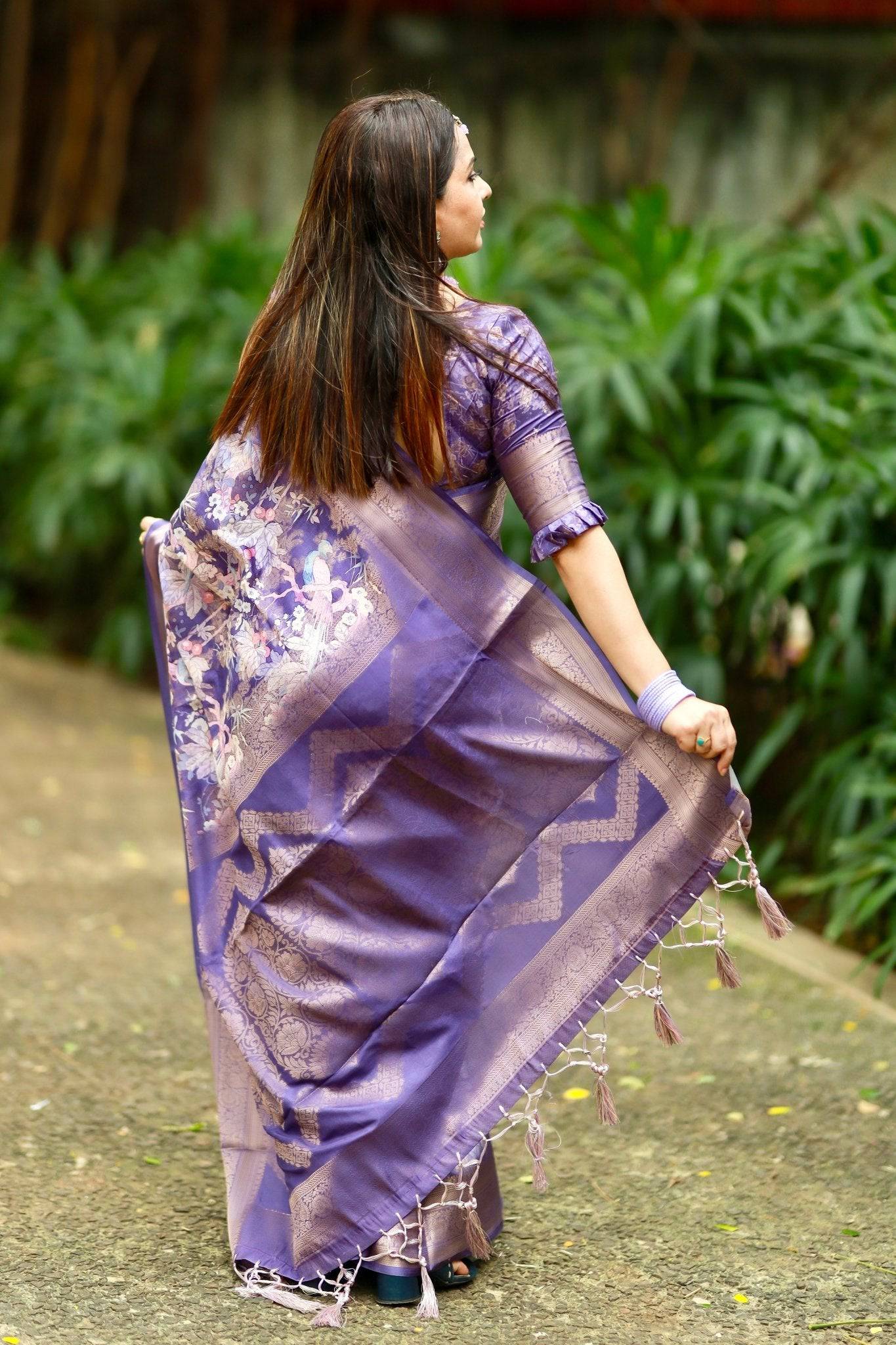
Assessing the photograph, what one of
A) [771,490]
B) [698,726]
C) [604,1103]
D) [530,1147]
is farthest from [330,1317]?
[771,490]

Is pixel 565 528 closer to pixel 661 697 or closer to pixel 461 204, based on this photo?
pixel 661 697

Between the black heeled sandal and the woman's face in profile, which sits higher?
the woman's face in profile

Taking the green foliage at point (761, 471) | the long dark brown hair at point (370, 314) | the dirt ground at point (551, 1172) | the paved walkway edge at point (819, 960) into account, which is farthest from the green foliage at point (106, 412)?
the long dark brown hair at point (370, 314)

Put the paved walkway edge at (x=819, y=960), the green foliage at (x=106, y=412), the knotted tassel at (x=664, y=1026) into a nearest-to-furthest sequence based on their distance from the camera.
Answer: the knotted tassel at (x=664, y=1026), the paved walkway edge at (x=819, y=960), the green foliage at (x=106, y=412)

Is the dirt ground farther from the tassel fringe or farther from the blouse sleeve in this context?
the blouse sleeve

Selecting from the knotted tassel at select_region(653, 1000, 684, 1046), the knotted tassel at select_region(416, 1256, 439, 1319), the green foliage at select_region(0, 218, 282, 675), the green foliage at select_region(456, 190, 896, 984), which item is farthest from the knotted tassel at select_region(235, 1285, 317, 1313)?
the green foliage at select_region(0, 218, 282, 675)

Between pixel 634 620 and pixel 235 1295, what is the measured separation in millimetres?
1117

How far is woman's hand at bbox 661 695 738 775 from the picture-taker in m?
2.09

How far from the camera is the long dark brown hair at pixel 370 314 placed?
2080mm

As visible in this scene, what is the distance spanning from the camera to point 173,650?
93.4 inches

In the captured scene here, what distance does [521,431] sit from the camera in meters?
2.10

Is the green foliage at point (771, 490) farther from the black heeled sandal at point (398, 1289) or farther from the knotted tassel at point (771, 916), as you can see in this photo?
the black heeled sandal at point (398, 1289)

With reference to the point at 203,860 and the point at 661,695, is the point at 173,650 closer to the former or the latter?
the point at 203,860

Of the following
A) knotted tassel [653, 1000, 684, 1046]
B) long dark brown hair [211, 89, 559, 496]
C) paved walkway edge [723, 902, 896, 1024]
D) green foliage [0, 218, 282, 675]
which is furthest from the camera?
green foliage [0, 218, 282, 675]
